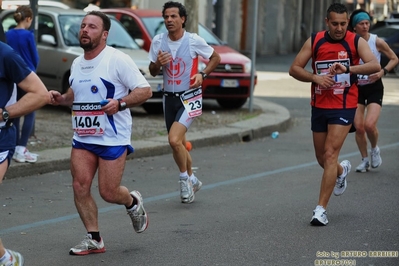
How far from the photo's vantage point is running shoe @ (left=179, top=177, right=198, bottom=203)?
30.1 feet

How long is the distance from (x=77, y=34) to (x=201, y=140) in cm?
449

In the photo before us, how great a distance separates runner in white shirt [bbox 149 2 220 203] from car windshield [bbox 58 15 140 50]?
7.76 metres

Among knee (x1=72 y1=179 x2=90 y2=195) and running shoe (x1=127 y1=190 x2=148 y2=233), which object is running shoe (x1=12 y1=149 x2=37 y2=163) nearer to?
running shoe (x1=127 y1=190 x2=148 y2=233)

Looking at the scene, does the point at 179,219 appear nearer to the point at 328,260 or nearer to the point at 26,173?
the point at 328,260

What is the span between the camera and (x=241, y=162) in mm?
12281

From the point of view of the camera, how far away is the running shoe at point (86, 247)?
6840 millimetres

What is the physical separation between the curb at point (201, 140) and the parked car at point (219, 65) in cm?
65

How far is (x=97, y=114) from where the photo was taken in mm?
6766

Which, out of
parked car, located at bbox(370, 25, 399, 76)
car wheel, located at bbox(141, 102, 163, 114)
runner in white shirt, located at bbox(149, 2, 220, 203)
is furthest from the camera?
parked car, located at bbox(370, 25, 399, 76)

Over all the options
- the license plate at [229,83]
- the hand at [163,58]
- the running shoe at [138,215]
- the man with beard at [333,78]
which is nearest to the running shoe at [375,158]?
the man with beard at [333,78]

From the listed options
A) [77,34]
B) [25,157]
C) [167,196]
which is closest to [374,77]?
[167,196]

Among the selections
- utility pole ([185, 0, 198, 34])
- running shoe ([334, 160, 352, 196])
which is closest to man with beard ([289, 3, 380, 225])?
running shoe ([334, 160, 352, 196])

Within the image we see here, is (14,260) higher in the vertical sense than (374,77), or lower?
higher

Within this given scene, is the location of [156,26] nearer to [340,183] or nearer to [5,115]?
[340,183]
